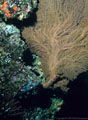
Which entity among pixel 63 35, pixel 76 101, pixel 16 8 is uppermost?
pixel 16 8

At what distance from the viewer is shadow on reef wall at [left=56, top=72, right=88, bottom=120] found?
5.94 m

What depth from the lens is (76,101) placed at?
21.0 feet

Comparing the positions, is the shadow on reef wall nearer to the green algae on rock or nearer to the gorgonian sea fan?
the gorgonian sea fan

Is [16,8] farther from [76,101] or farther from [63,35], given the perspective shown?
[76,101]

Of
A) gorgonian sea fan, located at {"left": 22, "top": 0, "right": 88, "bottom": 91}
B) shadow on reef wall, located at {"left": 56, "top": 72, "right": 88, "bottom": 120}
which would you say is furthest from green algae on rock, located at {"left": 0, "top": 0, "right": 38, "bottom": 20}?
shadow on reef wall, located at {"left": 56, "top": 72, "right": 88, "bottom": 120}

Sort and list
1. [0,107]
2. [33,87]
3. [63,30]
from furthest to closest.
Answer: [63,30], [33,87], [0,107]

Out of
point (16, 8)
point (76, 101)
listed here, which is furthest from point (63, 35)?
point (76, 101)

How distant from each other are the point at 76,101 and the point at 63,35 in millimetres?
3579

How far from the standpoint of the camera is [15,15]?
3654mm

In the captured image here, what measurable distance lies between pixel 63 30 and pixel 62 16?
0.40 metres

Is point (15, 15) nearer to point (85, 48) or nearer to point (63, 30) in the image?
point (63, 30)

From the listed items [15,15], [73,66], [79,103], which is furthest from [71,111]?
[15,15]

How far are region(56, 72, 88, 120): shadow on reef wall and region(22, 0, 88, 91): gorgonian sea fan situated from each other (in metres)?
1.94

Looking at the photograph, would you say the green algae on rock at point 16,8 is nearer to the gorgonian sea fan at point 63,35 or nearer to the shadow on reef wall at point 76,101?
the gorgonian sea fan at point 63,35
